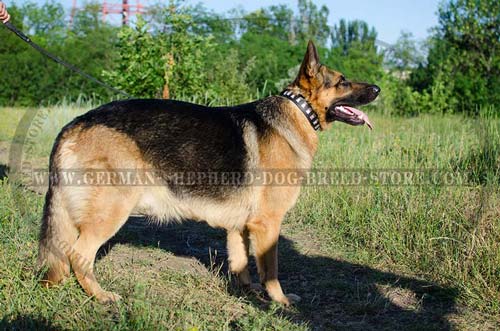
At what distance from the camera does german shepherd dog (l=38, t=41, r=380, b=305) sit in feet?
12.3

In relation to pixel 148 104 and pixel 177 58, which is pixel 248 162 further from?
pixel 177 58

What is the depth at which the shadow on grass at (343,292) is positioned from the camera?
3746mm

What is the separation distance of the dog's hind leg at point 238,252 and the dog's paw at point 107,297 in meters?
1.12

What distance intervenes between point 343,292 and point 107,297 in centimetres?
194

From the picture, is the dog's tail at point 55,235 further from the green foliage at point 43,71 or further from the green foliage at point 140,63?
the green foliage at point 43,71

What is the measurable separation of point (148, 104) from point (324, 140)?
5007 millimetres

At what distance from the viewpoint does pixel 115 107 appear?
399cm

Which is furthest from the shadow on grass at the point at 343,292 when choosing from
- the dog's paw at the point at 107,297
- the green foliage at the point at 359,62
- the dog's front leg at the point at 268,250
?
the green foliage at the point at 359,62

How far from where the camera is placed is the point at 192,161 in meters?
3.96

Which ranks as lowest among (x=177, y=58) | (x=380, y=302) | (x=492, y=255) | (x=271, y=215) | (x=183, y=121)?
(x=380, y=302)

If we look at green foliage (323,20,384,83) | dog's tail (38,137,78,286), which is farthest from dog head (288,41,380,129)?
green foliage (323,20,384,83)

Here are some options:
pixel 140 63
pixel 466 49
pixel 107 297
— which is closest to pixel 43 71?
pixel 140 63

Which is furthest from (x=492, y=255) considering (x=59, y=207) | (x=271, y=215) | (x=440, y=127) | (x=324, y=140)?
(x=440, y=127)

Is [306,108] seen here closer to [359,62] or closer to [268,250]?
[268,250]
